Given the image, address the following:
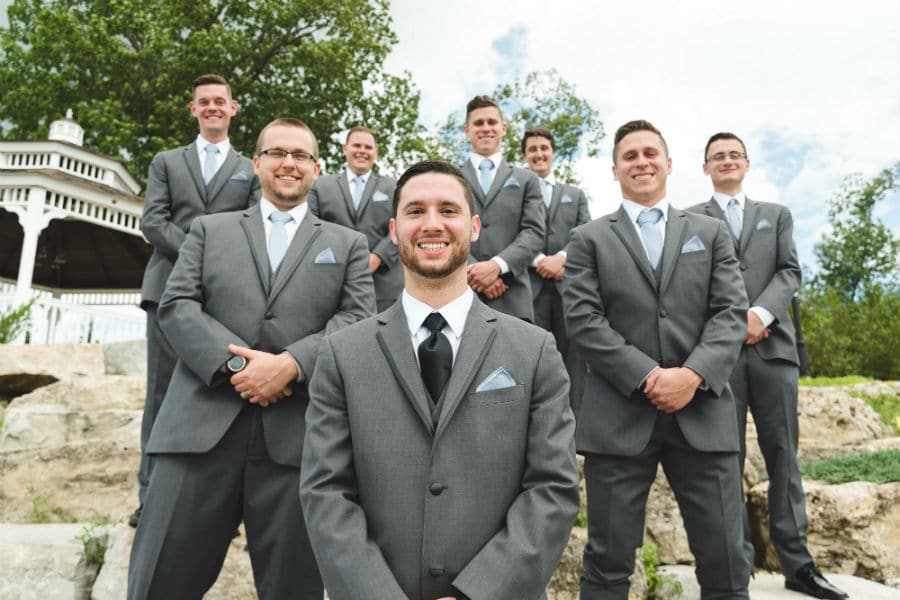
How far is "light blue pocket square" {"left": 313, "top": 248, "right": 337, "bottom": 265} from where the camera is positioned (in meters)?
3.64

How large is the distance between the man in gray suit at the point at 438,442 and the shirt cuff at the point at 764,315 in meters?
2.59

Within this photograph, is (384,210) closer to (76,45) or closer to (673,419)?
(673,419)

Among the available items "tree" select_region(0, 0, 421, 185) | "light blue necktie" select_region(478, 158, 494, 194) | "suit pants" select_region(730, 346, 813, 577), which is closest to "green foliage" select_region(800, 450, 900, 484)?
"suit pants" select_region(730, 346, 813, 577)

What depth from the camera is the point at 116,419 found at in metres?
7.30

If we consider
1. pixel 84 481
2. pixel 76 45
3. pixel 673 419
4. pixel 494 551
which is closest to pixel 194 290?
pixel 494 551

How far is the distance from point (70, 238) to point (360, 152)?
1882cm

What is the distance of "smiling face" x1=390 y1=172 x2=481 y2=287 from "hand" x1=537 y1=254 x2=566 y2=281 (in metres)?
3.45

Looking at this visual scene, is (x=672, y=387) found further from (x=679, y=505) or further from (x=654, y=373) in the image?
(x=679, y=505)

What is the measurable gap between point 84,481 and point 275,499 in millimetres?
3601

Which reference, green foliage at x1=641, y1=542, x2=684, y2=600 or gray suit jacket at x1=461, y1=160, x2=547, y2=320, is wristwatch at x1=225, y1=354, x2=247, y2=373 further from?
green foliage at x1=641, y1=542, x2=684, y2=600

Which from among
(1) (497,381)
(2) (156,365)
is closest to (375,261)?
(2) (156,365)

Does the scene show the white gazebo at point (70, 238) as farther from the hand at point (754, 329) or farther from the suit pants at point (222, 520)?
the hand at point (754, 329)

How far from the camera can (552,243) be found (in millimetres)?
6645

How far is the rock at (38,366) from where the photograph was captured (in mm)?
9852
